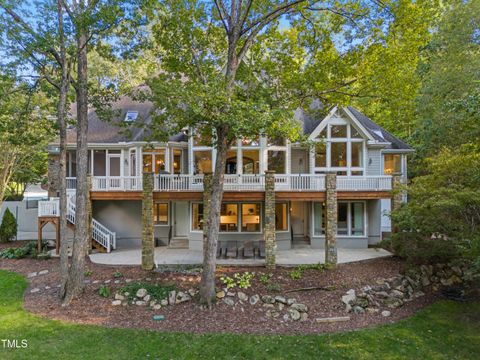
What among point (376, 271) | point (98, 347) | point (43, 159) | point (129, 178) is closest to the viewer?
point (98, 347)

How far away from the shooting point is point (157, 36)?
36.9ft

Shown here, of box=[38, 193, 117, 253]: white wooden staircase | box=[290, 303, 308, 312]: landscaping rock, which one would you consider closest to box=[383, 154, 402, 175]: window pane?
box=[290, 303, 308, 312]: landscaping rock

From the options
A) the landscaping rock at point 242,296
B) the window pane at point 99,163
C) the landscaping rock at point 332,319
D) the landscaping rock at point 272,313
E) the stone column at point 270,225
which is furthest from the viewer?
the window pane at point 99,163

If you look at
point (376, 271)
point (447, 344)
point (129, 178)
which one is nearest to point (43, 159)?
point (129, 178)

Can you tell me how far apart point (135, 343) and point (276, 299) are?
Result: 14.2 ft

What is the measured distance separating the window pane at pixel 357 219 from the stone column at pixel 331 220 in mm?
3398

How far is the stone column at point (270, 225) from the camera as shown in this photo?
11.4 meters

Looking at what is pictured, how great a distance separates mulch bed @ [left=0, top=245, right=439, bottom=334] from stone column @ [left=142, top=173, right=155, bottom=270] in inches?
18.1

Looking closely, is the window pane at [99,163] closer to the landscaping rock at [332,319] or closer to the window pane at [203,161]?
the window pane at [203,161]

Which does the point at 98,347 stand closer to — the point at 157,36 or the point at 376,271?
the point at 376,271

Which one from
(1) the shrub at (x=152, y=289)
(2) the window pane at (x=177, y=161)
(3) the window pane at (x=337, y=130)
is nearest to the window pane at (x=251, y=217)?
(2) the window pane at (x=177, y=161)

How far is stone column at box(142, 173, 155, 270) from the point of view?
11.4 metres

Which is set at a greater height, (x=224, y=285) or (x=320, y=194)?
(x=320, y=194)

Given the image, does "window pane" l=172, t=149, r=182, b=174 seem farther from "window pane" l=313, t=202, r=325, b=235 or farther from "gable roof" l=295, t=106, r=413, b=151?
"window pane" l=313, t=202, r=325, b=235
